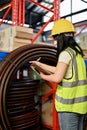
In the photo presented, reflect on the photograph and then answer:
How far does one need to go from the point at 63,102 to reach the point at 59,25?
28.4 inches

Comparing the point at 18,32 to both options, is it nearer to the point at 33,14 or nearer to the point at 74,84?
the point at 74,84

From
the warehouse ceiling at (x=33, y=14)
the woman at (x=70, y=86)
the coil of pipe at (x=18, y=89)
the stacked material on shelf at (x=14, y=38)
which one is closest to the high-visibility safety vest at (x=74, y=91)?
the woman at (x=70, y=86)

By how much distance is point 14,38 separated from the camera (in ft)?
9.49

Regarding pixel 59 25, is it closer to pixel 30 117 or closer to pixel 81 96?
pixel 81 96

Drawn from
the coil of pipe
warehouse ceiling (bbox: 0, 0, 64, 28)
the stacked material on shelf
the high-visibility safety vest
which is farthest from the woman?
warehouse ceiling (bbox: 0, 0, 64, 28)

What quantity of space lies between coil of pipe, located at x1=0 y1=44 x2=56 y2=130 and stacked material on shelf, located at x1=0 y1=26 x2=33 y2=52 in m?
0.29

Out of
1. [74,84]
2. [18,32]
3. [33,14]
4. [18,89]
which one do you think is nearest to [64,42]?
[74,84]

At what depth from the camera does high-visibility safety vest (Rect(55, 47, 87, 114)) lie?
1955 mm

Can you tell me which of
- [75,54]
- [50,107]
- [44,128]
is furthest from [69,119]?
[44,128]

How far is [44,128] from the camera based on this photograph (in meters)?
3.24

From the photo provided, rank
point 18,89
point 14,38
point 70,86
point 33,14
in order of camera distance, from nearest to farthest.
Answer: point 70,86, point 18,89, point 14,38, point 33,14

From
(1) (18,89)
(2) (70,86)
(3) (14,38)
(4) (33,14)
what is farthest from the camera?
(4) (33,14)

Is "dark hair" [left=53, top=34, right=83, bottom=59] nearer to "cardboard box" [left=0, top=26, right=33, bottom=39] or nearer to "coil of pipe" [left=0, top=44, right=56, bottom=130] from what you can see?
"coil of pipe" [left=0, top=44, right=56, bottom=130]

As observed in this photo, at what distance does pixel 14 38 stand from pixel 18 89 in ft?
2.24
